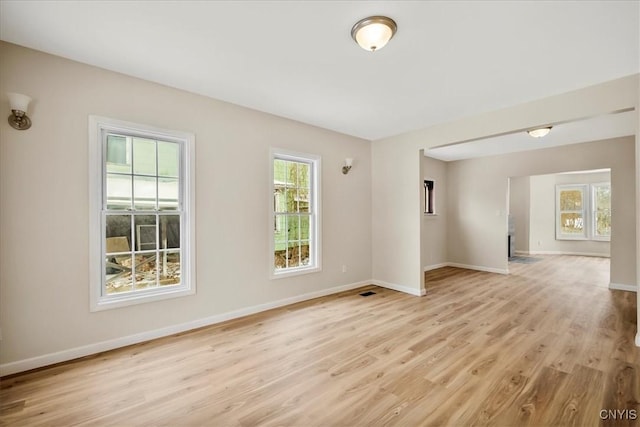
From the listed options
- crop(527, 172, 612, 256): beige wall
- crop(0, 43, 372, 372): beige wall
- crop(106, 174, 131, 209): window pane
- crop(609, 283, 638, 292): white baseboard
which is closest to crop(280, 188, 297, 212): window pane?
crop(0, 43, 372, 372): beige wall

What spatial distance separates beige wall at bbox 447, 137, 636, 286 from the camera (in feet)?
15.8

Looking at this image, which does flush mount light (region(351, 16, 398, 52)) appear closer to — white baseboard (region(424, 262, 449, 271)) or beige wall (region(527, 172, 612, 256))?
white baseboard (region(424, 262, 449, 271))

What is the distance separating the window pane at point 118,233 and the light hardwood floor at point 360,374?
99cm

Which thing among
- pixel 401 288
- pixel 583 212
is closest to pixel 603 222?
pixel 583 212

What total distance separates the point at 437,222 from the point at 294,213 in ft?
13.9

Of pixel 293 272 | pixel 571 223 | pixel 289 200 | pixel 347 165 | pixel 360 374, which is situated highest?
pixel 347 165

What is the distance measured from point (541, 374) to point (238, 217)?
335 cm

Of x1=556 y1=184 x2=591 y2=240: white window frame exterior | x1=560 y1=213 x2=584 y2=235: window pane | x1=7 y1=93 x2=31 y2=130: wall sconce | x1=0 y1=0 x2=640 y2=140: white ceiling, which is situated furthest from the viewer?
x1=560 y1=213 x2=584 y2=235: window pane

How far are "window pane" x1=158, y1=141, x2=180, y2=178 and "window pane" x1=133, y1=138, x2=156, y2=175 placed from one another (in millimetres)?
64

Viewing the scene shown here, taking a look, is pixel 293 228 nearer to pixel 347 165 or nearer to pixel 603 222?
pixel 347 165

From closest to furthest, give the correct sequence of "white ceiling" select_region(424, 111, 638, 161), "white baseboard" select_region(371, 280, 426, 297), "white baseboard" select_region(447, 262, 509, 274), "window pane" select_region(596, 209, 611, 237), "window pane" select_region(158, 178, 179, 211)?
"window pane" select_region(158, 178, 179, 211), "white ceiling" select_region(424, 111, 638, 161), "white baseboard" select_region(371, 280, 426, 297), "white baseboard" select_region(447, 262, 509, 274), "window pane" select_region(596, 209, 611, 237)

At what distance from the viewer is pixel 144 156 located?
3.06 meters

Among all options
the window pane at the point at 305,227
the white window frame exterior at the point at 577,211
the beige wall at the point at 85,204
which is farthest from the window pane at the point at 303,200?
the white window frame exterior at the point at 577,211

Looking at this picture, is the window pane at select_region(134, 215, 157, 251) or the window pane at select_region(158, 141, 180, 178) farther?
the window pane at select_region(158, 141, 180, 178)
